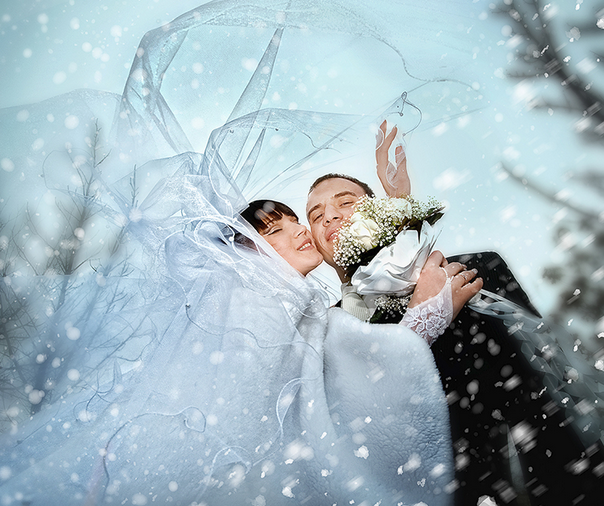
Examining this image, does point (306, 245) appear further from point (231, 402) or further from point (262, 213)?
point (231, 402)

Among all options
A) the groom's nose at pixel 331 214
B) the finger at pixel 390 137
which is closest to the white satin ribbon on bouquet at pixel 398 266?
the groom's nose at pixel 331 214

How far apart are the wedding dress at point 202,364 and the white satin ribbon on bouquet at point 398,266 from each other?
0.21m

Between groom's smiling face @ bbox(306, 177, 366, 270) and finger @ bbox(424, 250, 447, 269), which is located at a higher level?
groom's smiling face @ bbox(306, 177, 366, 270)

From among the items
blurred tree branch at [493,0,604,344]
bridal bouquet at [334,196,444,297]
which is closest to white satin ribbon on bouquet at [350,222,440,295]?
bridal bouquet at [334,196,444,297]

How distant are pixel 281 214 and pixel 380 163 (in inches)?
25.0

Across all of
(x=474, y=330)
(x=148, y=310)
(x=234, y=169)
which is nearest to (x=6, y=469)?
(x=148, y=310)

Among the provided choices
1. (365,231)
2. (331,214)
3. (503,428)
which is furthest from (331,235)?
(503,428)

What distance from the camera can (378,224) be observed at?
1646mm

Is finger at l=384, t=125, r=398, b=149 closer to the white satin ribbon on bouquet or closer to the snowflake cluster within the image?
the snowflake cluster

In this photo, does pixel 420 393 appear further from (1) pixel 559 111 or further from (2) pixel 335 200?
(1) pixel 559 111

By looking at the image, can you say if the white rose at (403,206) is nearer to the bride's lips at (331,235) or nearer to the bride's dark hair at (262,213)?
the bride's lips at (331,235)

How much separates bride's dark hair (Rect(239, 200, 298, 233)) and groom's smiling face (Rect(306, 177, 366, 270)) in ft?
0.70

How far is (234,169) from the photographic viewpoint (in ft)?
5.71

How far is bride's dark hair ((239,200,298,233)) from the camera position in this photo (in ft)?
6.53
